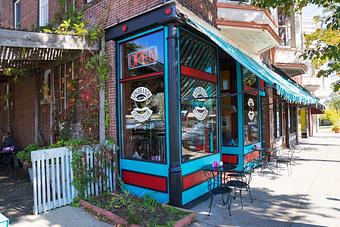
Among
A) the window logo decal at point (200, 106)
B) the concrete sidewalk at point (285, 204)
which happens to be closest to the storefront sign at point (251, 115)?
the concrete sidewalk at point (285, 204)

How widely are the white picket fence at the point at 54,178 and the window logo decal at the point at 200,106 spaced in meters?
2.59

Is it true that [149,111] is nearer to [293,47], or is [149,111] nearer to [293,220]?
[293,220]

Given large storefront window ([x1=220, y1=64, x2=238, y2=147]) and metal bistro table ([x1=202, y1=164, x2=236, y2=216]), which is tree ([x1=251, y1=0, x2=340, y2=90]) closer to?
large storefront window ([x1=220, y1=64, x2=238, y2=147])

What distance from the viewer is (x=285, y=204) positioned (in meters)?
5.85

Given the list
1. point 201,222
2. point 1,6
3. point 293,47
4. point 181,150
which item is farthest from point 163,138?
point 1,6

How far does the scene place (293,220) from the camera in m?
4.97

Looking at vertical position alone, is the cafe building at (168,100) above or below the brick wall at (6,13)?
below

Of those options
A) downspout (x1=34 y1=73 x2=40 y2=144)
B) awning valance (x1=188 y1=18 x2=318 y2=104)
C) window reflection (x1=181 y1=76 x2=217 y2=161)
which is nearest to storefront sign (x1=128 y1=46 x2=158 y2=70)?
window reflection (x1=181 y1=76 x2=217 y2=161)

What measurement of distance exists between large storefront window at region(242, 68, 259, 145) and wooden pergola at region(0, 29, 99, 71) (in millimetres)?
5368

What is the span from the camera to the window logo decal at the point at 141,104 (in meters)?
6.28

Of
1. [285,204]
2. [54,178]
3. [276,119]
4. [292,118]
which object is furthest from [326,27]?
[292,118]

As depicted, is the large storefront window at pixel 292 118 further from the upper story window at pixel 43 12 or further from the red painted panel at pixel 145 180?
the upper story window at pixel 43 12

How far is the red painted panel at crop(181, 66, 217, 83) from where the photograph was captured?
20.1ft

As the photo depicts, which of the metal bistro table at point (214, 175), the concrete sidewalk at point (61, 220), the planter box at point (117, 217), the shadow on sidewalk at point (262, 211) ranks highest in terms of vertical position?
the metal bistro table at point (214, 175)
